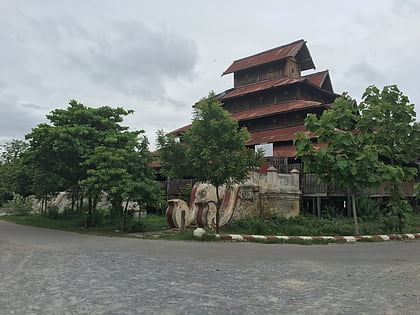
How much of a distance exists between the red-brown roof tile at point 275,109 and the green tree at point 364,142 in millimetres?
7940

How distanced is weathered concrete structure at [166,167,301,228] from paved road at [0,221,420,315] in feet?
18.1

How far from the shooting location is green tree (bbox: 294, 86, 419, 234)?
44.6 feet

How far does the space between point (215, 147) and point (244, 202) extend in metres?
4.61

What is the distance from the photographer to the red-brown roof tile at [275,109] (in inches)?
949

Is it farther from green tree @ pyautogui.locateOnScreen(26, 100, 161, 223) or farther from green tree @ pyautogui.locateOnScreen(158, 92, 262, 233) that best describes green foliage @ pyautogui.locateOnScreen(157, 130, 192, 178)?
green tree @ pyautogui.locateOnScreen(26, 100, 161, 223)

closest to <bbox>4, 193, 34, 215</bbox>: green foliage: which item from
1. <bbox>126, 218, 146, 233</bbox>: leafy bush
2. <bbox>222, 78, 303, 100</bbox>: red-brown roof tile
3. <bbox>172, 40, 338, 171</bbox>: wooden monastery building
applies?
<bbox>172, 40, 338, 171</bbox>: wooden monastery building

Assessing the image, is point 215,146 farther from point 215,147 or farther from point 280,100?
point 280,100

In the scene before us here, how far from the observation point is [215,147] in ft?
42.3

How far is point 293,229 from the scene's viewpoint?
14352 millimetres

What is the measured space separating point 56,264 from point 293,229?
30.2 ft

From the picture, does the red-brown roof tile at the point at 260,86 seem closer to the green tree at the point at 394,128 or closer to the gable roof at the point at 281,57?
the gable roof at the point at 281,57

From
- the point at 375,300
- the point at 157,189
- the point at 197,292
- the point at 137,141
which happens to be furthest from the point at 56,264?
the point at 137,141

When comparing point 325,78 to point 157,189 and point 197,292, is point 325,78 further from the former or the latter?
point 197,292

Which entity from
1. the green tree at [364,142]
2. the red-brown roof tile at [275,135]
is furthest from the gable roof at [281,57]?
the green tree at [364,142]
